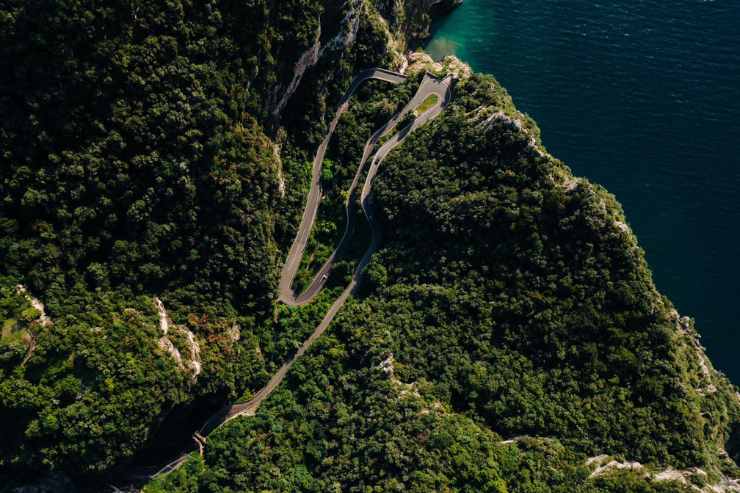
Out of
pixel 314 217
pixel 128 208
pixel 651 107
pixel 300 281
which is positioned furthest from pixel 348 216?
pixel 651 107

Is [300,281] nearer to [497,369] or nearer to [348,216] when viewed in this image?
[348,216]

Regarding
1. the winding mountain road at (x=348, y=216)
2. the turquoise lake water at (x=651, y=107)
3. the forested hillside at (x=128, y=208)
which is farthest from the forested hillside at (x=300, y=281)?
the turquoise lake water at (x=651, y=107)

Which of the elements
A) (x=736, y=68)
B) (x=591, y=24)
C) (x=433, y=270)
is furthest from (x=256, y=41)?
(x=736, y=68)

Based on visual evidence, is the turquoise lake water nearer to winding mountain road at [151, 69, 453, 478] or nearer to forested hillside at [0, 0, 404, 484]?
winding mountain road at [151, 69, 453, 478]

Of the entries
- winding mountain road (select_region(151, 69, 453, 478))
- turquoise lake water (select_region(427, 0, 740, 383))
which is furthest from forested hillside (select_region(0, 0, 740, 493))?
turquoise lake water (select_region(427, 0, 740, 383))

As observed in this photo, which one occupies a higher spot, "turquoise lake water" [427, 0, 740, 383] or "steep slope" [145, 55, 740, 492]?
"turquoise lake water" [427, 0, 740, 383]
